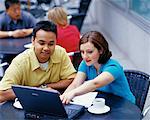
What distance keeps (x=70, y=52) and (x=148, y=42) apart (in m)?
1.48

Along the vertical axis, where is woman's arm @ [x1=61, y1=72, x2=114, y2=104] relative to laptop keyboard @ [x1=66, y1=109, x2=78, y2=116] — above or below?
above

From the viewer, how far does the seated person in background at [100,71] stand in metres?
2.39

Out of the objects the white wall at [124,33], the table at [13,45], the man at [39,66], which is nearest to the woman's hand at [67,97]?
the man at [39,66]

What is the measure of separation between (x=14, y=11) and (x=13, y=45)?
0.77 meters

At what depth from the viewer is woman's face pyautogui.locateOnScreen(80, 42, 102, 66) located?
2457 mm

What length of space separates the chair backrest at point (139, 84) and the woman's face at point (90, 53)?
456 mm

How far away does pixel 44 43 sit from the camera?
2578 millimetres

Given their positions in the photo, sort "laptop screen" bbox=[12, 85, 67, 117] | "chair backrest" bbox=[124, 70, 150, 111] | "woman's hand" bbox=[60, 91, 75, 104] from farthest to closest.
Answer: "chair backrest" bbox=[124, 70, 150, 111] → "woman's hand" bbox=[60, 91, 75, 104] → "laptop screen" bbox=[12, 85, 67, 117]

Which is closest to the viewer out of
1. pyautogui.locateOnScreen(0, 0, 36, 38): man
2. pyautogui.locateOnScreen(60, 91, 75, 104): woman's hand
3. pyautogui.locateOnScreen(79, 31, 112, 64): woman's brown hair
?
pyautogui.locateOnScreen(60, 91, 75, 104): woman's hand

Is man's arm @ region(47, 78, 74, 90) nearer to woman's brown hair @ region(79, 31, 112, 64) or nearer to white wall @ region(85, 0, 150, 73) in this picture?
woman's brown hair @ region(79, 31, 112, 64)

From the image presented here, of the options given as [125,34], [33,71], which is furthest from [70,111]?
[125,34]

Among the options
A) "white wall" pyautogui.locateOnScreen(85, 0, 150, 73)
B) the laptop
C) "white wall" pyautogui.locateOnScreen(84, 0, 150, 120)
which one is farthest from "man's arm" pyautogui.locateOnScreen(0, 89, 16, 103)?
"white wall" pyautogui.locateOnScreen(85, 0, 150, 73)

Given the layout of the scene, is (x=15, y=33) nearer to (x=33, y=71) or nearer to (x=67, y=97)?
(x=33, y=71)

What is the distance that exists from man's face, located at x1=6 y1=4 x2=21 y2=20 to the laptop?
250cm
